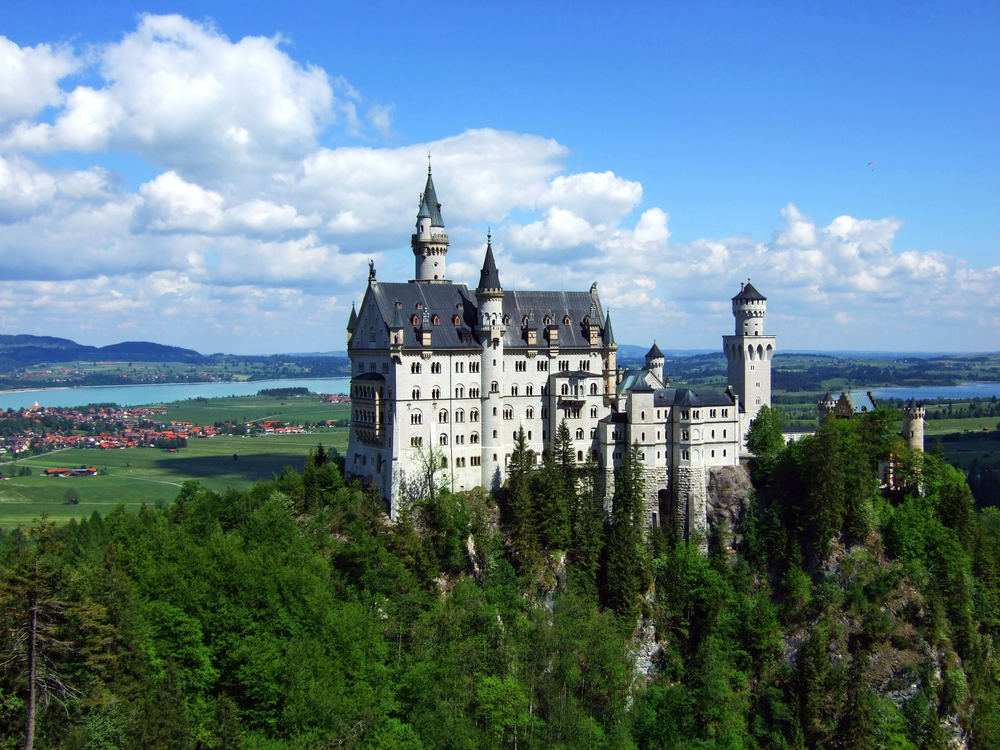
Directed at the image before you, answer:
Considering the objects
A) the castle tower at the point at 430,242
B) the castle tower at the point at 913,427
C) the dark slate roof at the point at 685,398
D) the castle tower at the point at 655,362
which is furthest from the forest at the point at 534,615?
the castle tower at the point at 430,242

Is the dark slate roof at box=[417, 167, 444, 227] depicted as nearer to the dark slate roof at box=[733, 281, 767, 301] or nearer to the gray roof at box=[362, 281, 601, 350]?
the gray roof at box=[362, 281, 601, 350]

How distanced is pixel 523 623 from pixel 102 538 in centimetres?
3731

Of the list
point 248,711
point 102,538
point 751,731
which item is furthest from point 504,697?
point 102,538

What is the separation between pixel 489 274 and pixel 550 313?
8.93 m

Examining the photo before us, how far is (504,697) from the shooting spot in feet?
202

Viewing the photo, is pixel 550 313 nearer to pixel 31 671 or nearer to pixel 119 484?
pixel 31 671

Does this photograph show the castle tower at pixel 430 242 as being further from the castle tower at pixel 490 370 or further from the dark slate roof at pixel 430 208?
the castle tower at pixel 490 370

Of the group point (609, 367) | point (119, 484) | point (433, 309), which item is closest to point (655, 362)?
point (609, 367)

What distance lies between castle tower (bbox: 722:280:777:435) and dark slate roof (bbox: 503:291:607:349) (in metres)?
14.3

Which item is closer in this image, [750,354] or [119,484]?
[750,354]

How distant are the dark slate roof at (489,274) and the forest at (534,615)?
15961 mm

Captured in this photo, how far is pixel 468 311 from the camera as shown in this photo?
86750 mm

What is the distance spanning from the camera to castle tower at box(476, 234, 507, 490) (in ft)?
278

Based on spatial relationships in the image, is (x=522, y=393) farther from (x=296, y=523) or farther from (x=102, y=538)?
(x=102, y=538)
